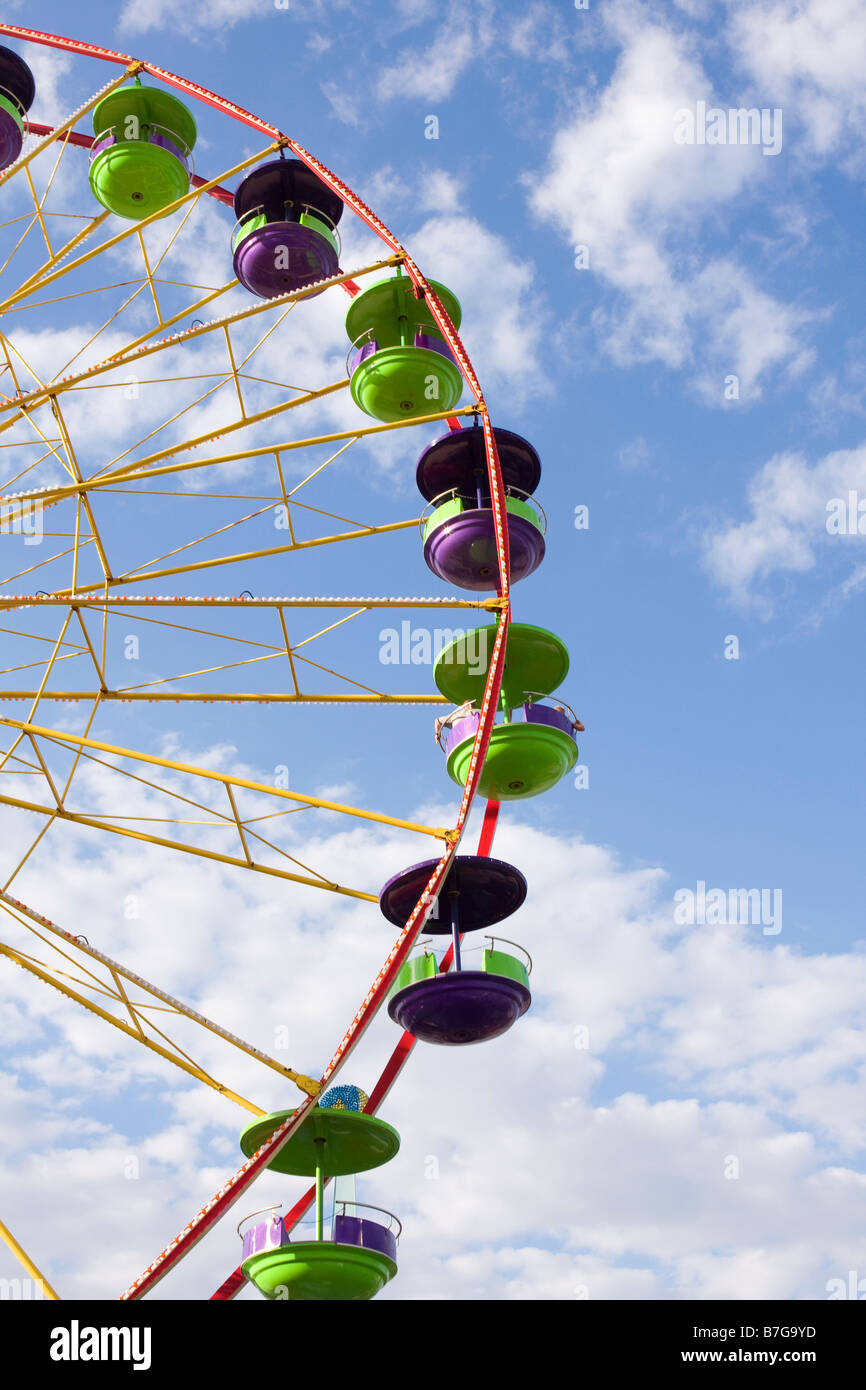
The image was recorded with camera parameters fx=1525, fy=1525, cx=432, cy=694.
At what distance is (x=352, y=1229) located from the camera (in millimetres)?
11820

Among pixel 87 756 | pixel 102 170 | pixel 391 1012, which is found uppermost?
pixel 102 170

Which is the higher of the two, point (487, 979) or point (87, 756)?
point (87, 756)

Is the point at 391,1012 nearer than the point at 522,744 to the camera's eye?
Yes
